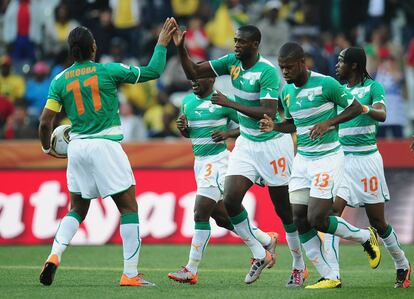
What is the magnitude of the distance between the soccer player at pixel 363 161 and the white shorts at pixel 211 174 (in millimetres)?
1379

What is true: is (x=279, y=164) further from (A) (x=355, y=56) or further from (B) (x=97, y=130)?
(B) (x=97, y=130)

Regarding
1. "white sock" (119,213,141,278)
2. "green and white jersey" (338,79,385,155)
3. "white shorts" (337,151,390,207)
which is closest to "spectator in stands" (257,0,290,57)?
"green and white jersey" (338,79,385,155)

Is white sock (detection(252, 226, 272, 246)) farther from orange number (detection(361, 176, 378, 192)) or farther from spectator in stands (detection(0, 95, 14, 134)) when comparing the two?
spectator in stands (detection(0, 95, 14, 134))

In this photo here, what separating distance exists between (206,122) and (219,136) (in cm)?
34

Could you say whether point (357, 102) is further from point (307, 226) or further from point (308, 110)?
point (307, 226)

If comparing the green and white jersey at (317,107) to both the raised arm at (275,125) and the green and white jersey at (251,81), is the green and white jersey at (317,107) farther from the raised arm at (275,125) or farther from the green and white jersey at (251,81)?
the green and white jersey at (251,81)

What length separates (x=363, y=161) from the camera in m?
12.0

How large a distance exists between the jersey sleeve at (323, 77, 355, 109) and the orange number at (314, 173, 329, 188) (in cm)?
72

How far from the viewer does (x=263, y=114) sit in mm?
11211

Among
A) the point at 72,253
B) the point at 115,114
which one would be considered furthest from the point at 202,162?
the point at 72,253

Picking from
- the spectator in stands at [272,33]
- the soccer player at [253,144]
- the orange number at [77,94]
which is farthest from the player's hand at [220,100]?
the spectator in stands at [272,33]

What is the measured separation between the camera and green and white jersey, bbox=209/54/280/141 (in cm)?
1141

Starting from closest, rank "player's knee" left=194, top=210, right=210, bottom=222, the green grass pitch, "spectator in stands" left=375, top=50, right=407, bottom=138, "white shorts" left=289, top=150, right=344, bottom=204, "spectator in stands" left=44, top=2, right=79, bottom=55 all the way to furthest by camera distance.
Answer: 1. the green grass pitch
2. "white shorts" left=289, top=150, right=344, bottom=204
3. "player's knee" left=194, top=210, right=210, bottom=222
4. "spectator in stands" left=375, top=50, right=407, bottom=138
5. "spectator in stands" left=44, top=2, right=79, bottom=55

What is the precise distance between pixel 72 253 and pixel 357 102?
6.38m
